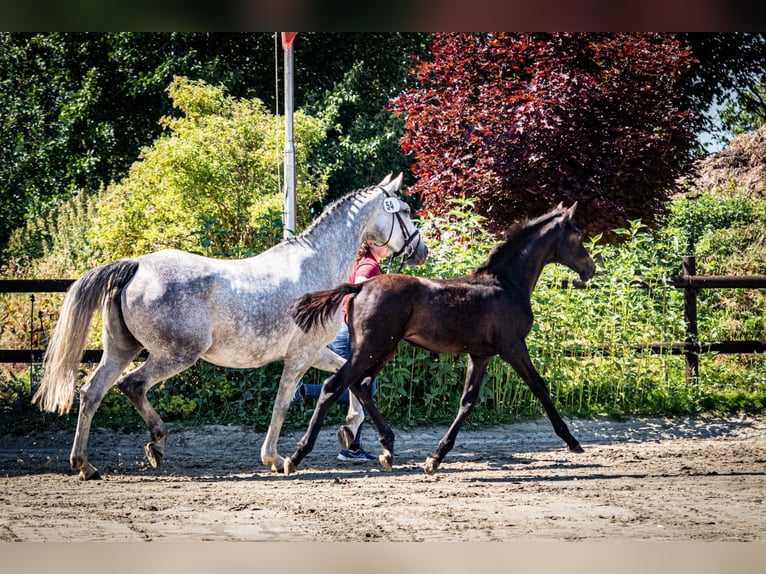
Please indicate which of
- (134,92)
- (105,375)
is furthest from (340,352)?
(134,92)

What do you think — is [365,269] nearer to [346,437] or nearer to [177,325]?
[346,437]

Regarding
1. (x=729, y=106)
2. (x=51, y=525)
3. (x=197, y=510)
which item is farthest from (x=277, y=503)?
(x=729, y=106)

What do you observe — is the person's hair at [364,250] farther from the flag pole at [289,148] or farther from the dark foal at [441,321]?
the flag pole at [289,148]

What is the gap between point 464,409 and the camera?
611 cm

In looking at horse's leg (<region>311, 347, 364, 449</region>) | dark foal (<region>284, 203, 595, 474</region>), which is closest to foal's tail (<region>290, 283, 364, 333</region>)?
dark foal (<region>284, 203, 595, 474</region>)

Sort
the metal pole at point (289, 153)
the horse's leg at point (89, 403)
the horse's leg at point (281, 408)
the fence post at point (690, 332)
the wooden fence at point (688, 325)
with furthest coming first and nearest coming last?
the metal pole at point (289, 153) → the fence post at point (690, 332) → the wooden fence at point (688, 325) → the horse's leg at point (281, 408) → the horse's leg at point (89, 403)

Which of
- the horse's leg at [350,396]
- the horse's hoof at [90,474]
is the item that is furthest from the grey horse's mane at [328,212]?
the horse's hoof at [90,474]

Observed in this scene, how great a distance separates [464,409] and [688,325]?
3.65 m

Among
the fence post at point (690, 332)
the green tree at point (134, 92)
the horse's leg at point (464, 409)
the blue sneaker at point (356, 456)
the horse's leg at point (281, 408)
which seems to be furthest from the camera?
the green tree at point (134, 92)

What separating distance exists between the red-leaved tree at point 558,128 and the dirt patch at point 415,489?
3.19 meters

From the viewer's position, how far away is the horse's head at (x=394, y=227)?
6.53 m

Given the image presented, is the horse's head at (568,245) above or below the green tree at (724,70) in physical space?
below

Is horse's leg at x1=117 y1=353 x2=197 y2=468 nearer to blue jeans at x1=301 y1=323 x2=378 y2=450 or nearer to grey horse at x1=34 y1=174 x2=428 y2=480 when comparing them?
grey horse at x1=34 y1=174 x2=428 y2=480

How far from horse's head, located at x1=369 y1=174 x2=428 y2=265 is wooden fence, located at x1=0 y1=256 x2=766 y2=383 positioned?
2.69 metres
